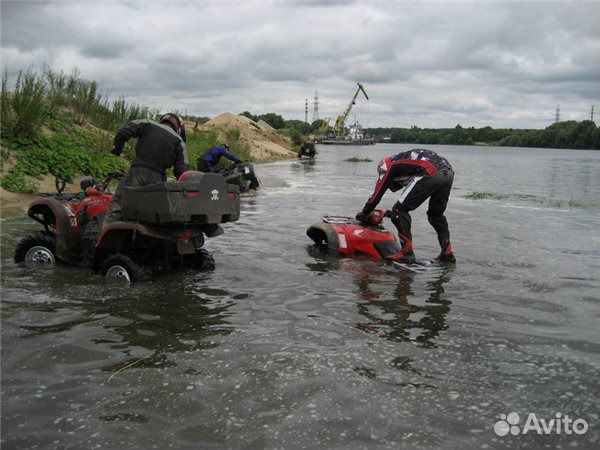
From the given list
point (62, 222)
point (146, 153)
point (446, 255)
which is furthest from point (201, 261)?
point (446, 255)

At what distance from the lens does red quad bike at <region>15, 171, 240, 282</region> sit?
5664 mm

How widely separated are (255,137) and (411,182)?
4205 cm

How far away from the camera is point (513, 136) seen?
134 metres

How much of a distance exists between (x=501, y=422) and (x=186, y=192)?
12.0ft

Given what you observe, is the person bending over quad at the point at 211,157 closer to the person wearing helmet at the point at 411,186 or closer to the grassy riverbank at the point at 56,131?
the grassy riverbank at the point at 56,131

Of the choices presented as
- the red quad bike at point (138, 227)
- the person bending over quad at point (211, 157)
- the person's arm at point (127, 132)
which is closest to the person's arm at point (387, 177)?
the red quad bike at point (138, 227)

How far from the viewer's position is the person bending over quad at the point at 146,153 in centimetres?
620

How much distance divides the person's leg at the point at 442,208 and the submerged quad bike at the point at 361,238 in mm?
650

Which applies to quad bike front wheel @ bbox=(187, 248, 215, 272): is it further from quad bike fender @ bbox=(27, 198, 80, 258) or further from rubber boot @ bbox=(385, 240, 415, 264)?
rubber boot @ bbox=(385, 240, 415, 264)

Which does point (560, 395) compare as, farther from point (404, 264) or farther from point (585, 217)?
point (585, 217)

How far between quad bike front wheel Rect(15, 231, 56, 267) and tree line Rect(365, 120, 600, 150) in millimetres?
101806

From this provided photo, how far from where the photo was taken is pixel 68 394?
3504 millimetres

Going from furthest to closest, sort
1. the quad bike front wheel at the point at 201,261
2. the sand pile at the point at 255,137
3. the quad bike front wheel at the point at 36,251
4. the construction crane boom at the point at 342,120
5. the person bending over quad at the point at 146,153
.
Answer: the construction crane boom at the point at 342,120 → the sand pile at the point at 255,137 → the quad bike front wheel at the point at 201,261 → the quad bike front wheel at the point at 36,251 → the person bending over quad at the point at 146,153

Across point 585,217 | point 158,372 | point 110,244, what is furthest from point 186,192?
point 585,217
